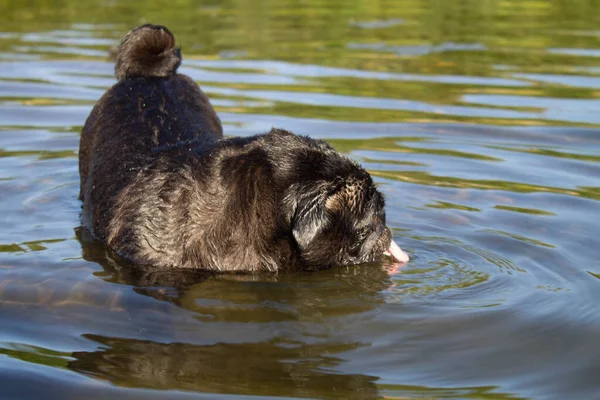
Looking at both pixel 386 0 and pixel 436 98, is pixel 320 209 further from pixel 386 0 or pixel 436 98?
pixel 386 0

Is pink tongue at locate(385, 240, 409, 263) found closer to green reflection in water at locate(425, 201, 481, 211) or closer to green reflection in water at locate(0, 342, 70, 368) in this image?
green reflection in water at locate(425, 201, 481, 211)

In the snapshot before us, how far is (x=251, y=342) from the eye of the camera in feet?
17.5

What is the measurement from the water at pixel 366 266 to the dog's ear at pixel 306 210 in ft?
1.27

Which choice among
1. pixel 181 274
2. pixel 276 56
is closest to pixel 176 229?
pixel 181 274

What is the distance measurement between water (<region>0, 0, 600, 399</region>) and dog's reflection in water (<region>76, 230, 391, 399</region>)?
0.02 meters

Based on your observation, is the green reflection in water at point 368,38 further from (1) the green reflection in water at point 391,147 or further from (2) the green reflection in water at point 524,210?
(2) the green reflection in water at point 524,210

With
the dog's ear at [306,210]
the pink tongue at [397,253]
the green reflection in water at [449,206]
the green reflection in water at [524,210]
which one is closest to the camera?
the dog's ear at [306,210]

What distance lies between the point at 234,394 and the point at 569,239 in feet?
11.4

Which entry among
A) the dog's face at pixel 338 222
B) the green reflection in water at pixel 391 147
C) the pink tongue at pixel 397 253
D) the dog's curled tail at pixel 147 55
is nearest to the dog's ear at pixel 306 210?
the dog's face at pixel 338 222

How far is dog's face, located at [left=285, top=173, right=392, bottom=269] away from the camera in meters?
6.15

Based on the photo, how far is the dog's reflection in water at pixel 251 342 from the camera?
4.80 meters

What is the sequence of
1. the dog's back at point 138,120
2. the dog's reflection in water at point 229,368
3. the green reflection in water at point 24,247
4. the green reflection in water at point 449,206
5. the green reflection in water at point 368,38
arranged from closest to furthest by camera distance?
the dog's reflection in water at point 229,368 → the green reflection in water at point 24,247 → the dog's back at point 138,120 → the green reflection in water at point 449,206 → the green reflection in water at point 368,38

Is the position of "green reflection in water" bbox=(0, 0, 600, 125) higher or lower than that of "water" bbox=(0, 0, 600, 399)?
higher

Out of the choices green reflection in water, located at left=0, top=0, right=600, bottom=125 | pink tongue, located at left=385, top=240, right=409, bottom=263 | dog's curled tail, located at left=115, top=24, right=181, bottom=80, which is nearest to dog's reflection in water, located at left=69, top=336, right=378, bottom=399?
pink tongue, located at left=385, top=240, right=409, bottom=263
